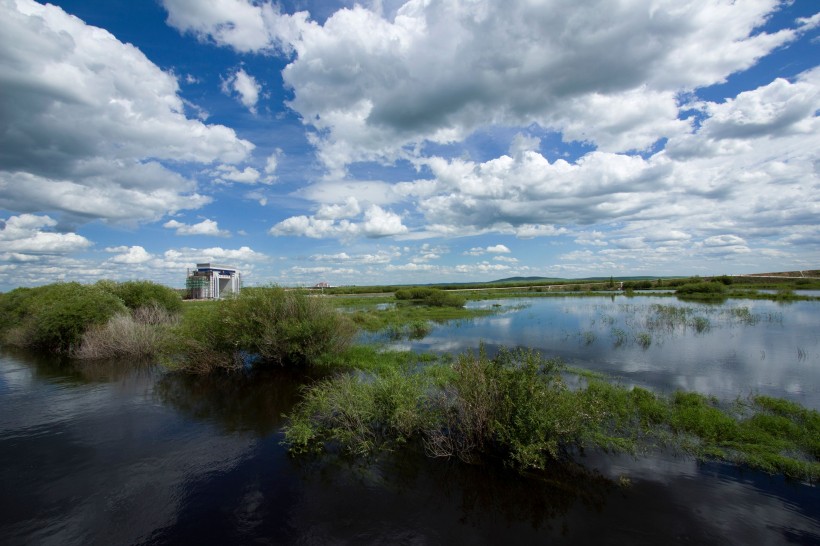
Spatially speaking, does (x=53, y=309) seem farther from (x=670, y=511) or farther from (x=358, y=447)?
(x=670, y=511)

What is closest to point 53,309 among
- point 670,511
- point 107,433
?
point 107,433

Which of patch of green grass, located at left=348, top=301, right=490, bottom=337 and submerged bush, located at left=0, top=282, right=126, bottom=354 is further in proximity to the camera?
patch of green grass, located at left=348, top=301, right=490, bottom=337

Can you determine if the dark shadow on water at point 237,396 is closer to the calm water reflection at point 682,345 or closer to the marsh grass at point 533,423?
the marsh grass at point 533,423

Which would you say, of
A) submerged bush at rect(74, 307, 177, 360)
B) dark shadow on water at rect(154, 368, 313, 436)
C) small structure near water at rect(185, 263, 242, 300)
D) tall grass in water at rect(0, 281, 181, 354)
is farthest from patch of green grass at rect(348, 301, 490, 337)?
small structure near water at rect(185, 263, 242, 300)

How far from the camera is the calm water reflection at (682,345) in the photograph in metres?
16.7

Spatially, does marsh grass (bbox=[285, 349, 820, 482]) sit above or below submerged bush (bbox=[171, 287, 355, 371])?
below

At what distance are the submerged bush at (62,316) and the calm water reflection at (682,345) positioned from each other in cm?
2179

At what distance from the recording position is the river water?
810 centimetres

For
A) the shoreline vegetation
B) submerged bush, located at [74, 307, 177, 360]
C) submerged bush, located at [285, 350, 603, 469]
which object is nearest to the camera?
submerged bush, located at [285, 350, 603, 469]

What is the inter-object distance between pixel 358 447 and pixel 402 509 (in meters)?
2.82

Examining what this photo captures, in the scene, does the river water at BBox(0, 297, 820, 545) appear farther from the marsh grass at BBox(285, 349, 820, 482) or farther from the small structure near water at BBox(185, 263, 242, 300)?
the small structure near water at BBox(185, 263, 242, 300)

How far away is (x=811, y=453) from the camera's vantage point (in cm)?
1033

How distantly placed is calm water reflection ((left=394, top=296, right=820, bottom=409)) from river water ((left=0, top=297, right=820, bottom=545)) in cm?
71

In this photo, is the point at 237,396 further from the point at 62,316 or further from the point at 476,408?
the point at 62,316
